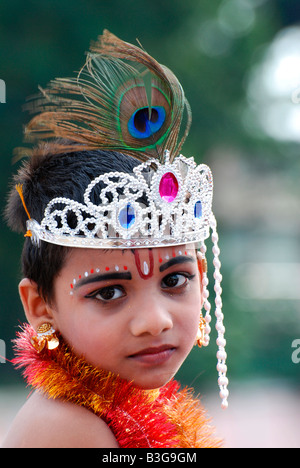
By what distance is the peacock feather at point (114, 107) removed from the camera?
1544mm

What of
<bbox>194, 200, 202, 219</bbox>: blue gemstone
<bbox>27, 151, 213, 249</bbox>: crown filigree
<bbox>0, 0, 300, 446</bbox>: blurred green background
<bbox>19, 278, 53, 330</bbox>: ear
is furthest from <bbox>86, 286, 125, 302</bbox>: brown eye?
<bbox>0, 0, 300, 446</bbox>: blurred green background

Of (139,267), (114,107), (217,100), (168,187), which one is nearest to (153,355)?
(139,267)

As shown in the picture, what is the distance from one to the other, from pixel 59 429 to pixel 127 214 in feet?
2.00

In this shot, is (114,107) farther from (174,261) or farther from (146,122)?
(174,261)

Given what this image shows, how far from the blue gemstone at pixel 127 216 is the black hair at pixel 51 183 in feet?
0.45

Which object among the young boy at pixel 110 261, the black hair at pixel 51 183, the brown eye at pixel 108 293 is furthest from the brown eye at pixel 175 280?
the black hair at pixel 51 183

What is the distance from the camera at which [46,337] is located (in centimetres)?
159

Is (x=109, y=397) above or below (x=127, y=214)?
below

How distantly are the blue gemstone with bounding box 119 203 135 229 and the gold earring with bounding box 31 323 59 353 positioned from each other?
39 cm

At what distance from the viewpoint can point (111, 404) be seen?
151 cm
